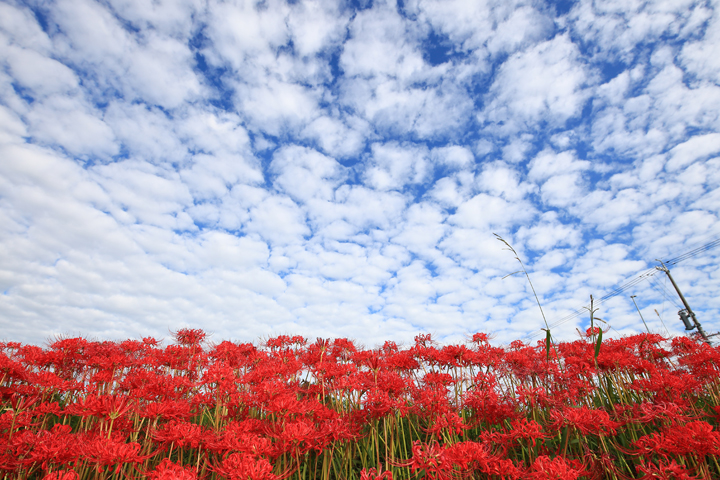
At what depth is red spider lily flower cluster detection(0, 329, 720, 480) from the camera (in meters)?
3.73

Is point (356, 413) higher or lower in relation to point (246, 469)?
higher

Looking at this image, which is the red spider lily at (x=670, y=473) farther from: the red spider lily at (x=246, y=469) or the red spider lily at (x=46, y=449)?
the red spider lily at (x=46, y=449)

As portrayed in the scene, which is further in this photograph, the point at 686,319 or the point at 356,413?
the point at 686,319

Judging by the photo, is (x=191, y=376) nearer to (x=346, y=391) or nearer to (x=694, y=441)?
(x=346, y=391)

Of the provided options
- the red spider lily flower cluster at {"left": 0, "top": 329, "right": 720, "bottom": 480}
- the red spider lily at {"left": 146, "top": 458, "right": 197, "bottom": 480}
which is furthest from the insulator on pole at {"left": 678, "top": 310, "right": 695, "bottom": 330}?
the red spider lily at {"left": 146, "top": 458, "right": 197, "bottom": 480}

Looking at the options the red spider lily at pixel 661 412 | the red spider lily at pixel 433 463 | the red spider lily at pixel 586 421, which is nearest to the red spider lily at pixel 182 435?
the red spider lily at pixel 433 463

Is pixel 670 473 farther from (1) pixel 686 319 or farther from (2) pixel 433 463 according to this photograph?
(1) pixel 686 319

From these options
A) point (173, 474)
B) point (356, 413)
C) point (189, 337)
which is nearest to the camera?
point (173, 474)

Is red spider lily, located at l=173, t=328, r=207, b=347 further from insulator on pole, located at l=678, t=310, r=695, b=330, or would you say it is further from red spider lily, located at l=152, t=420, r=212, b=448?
insulator on pole, located at l=678, t=310, r=695, b=330

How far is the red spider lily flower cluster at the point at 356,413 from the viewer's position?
3.73 metres

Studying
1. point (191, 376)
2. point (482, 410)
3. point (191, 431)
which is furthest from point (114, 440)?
point (482, 410)

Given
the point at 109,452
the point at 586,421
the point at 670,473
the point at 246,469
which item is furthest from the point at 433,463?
the point at 109,452

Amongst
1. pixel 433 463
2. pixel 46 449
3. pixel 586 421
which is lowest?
pixel 433 463

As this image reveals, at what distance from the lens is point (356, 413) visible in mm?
5105
